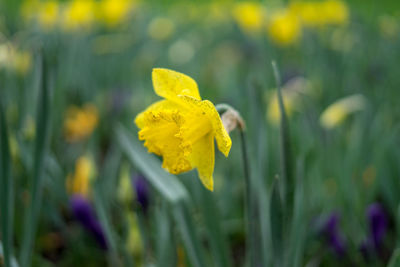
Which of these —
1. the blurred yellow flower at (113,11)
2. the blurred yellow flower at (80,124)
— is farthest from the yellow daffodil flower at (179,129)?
the blurred yellow flower at (113,11)

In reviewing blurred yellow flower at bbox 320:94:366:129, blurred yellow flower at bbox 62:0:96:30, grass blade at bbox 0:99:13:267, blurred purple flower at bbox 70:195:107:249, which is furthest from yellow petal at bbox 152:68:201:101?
blurred yellow flower at bbox 62:0:96:30

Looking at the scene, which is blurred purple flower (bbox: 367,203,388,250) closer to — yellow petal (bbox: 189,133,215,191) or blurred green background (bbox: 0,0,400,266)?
blurred green background (bbox: 0,0,400,266)

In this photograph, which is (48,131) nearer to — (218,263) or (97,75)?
(218,263)

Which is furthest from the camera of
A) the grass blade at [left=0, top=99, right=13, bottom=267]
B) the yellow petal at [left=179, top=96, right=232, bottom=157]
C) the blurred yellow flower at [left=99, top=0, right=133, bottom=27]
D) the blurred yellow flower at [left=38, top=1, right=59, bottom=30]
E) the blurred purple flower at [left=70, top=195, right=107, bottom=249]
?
the blurred yellow flower at [left=99, top=0, right=133, bottom=27]

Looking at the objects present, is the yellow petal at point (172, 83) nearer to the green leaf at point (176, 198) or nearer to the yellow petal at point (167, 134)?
the yellow petal at point (167, 134)

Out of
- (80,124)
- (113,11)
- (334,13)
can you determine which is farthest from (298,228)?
(113,11)

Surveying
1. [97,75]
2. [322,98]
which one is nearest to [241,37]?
[97,75]
